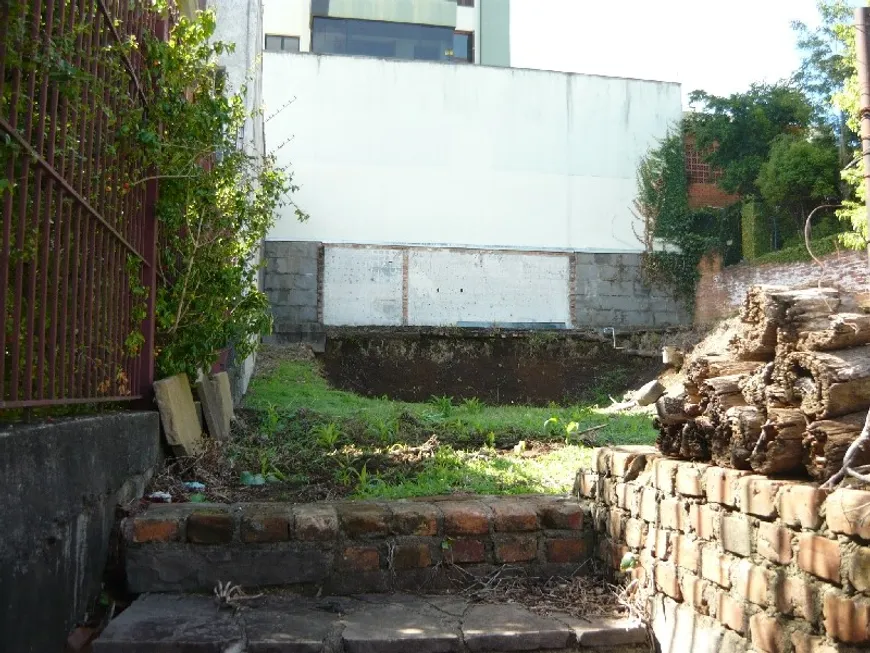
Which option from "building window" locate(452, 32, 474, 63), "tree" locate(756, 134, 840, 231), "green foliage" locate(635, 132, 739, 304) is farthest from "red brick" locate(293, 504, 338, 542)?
"building window" locate(452, 32, 474, 63)

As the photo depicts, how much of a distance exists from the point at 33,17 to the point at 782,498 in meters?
2.35

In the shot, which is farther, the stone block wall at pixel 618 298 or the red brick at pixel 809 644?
the stone block wall at pixel 618 298

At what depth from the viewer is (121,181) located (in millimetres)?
3291

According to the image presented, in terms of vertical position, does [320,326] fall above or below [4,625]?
above

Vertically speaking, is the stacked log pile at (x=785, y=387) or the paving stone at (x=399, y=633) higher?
the stacked log pile at (x=785, y=387)

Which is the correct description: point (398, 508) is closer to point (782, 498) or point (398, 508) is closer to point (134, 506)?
point (134, 506)

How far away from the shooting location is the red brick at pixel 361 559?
3018 millimetres

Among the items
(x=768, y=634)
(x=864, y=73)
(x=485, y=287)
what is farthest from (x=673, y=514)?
(x=485, y=287)

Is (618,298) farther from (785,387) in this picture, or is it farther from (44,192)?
(44,192)

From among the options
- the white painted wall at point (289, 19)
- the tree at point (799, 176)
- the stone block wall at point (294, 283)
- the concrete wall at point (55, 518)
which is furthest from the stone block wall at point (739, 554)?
the white painted wall at point (289, 19)

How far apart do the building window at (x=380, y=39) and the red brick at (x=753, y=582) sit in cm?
2221

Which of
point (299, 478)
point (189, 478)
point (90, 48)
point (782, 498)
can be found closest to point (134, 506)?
point (189, 478)

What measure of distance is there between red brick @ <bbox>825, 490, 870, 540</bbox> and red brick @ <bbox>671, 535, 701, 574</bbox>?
0.68m

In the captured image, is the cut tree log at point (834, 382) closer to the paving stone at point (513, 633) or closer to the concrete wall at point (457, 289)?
the paving stone at point (513, 633)
